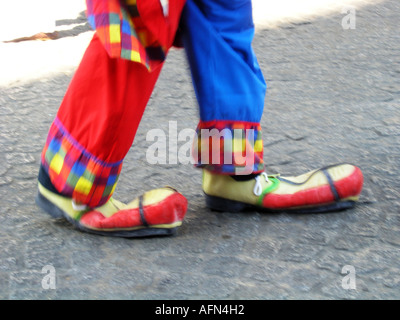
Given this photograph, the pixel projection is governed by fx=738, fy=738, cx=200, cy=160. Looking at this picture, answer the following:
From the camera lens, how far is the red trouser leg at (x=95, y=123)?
1.43 m

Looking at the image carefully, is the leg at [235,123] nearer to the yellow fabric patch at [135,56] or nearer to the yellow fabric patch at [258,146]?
the yellow fabric patch at [258,146]

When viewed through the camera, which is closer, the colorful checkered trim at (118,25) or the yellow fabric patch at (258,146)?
the colorful checkered trim at (118,25)

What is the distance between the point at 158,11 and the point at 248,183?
0.49 meters

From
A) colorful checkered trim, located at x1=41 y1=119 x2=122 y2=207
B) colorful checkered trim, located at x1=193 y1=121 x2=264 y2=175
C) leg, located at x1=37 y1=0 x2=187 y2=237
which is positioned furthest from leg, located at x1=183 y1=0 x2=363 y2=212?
colorful checkered trim, located at x1=41 y1=119 x2=122 y2=207

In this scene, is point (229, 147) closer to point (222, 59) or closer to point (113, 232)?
point (222, 59)

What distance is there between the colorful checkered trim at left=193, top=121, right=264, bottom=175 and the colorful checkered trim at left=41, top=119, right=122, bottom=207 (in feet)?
0.64

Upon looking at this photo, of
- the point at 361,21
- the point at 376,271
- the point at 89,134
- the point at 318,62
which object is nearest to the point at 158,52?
the point at 89,134

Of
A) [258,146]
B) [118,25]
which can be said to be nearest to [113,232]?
[258,146]

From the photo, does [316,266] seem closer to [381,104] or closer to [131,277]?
[131,277]

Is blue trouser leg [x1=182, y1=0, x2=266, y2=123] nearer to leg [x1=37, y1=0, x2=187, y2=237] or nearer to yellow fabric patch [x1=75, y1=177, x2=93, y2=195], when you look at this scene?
leg [x1=37, y1=0, x2=187, y2=237]

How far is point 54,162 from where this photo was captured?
5.05 ft

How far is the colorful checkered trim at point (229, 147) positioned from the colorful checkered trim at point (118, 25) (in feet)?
0.88

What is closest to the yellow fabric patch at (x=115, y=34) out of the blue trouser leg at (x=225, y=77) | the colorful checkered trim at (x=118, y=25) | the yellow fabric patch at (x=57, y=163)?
the colorful checkered trim at (x=118, y=25)

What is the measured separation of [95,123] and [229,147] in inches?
11.9
